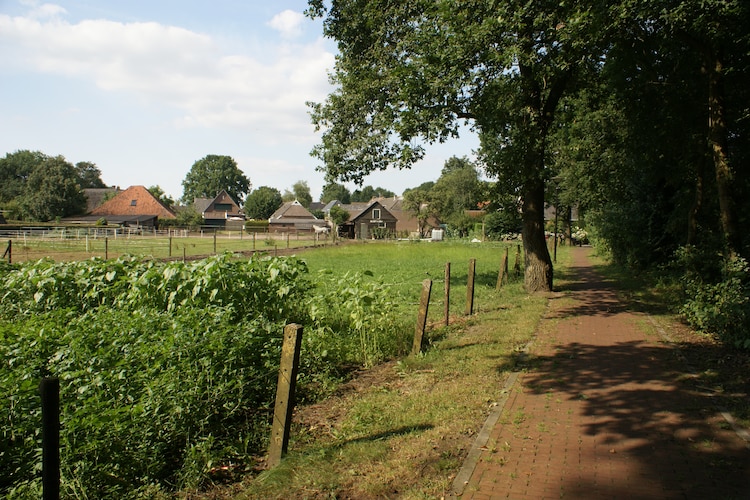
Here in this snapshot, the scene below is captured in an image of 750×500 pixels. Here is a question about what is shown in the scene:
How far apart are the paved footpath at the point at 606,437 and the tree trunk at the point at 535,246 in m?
6.90

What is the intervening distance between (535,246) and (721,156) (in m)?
5.94

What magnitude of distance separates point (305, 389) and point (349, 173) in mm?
10924

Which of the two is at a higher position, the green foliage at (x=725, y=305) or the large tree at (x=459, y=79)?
the large tree at (x=459, y=79)

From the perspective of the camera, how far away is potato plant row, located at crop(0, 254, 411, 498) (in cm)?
381

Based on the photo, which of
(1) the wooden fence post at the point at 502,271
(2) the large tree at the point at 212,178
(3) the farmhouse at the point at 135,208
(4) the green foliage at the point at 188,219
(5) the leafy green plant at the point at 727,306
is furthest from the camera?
(2) the large tree at the point at 212,178

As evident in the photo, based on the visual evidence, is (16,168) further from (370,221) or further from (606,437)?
(606,437)

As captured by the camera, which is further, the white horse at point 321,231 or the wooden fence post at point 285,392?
the white horse at point 321,231

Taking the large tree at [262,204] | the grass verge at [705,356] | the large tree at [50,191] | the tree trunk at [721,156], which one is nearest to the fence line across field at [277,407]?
the grass verge at [705,356]

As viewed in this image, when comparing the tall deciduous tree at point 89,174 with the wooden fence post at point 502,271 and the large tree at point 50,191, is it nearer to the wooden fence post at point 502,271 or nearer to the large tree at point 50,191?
the large tree at point 50,191

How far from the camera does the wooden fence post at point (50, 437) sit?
9.42 ft

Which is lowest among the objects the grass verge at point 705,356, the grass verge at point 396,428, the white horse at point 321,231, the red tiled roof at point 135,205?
the grass verge at point 396,428

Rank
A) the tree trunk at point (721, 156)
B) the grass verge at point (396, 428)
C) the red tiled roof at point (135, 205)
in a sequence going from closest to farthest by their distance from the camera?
1. the grass verge at point (396, 428)
2. the tree trunk at point (721, 156)
3. the red tiled roof at point (135, 205)

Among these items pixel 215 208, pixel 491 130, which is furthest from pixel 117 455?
pixel 215 208

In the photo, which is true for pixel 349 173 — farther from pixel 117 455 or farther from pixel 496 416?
pixel 117 455
